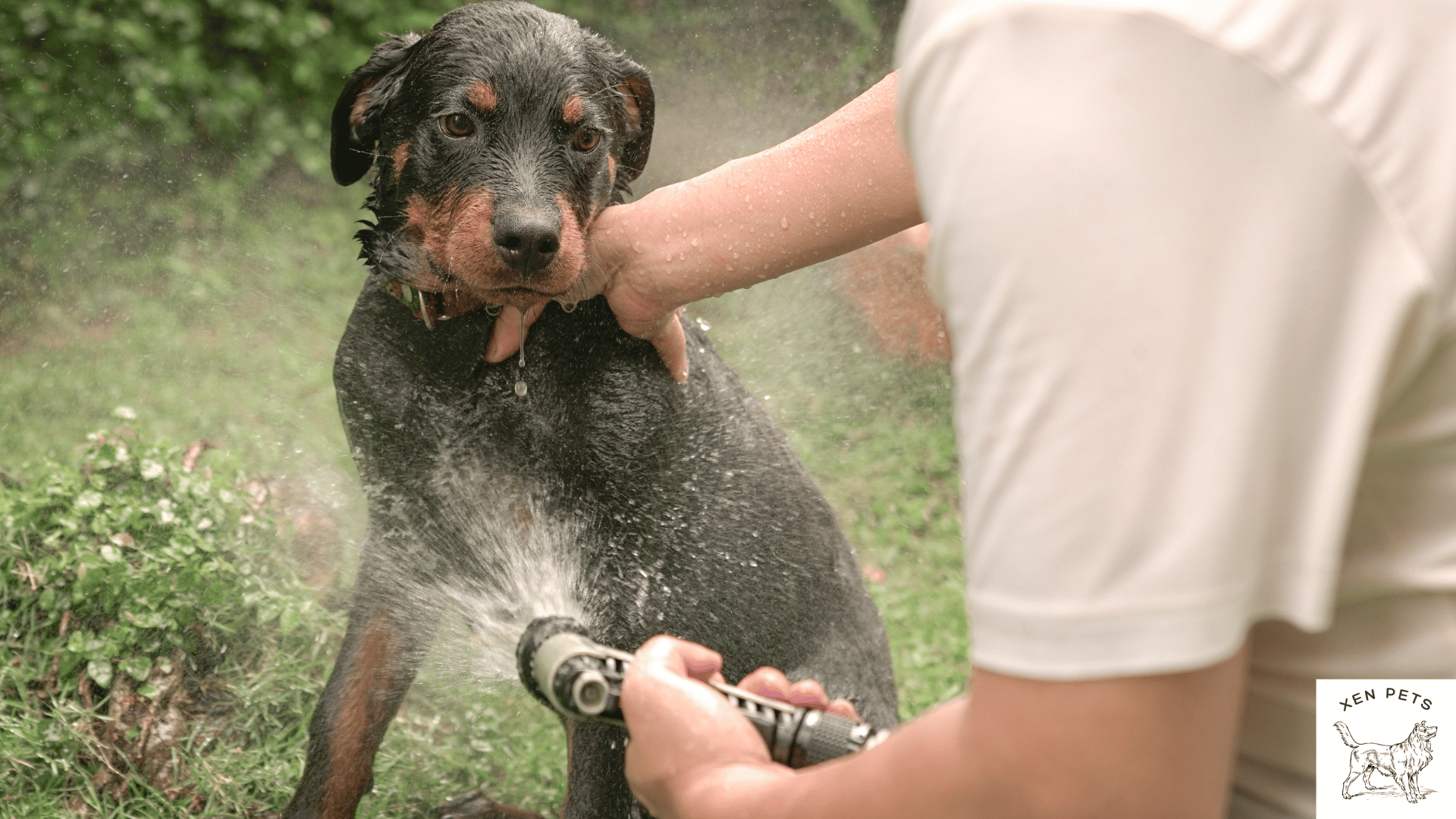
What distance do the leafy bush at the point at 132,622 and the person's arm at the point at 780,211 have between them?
167 centimetres

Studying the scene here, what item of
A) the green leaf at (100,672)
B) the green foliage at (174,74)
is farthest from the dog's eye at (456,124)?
the green foliage at (174,74)

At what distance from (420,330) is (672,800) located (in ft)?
5.17

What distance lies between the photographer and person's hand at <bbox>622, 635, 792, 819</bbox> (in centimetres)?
121

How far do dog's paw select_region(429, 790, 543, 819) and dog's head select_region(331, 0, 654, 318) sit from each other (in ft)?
4.24

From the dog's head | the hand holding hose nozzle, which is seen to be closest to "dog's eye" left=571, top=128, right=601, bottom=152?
the dog's head

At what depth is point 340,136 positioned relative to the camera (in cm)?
261

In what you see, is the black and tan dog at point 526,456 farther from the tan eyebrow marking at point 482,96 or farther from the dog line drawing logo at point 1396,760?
the dog line drawing logo at point 1396,760

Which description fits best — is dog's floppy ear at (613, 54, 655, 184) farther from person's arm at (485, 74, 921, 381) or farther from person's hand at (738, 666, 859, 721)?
person's hand at (738, 666, 859, 721)

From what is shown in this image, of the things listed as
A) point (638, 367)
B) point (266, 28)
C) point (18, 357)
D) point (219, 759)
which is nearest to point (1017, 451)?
point (638, 367)

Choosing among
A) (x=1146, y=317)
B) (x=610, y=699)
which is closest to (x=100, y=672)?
(x=610, y=699)

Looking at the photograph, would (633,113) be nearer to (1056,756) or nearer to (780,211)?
(780,211)

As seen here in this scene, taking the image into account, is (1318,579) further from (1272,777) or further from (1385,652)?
(1272,777)

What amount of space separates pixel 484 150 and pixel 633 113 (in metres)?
0.50

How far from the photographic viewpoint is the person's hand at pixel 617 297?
7.66 ft
